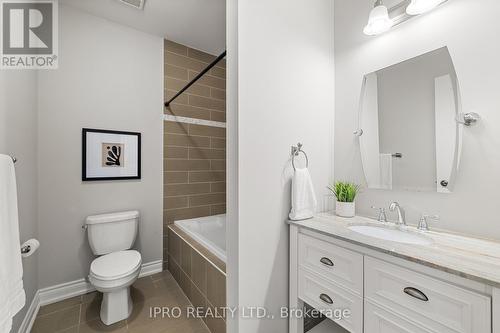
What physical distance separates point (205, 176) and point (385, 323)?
2343 mm

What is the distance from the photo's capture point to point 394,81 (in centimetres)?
139

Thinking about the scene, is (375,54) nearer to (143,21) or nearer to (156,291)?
(143,21)

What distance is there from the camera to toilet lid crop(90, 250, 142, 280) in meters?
1.62

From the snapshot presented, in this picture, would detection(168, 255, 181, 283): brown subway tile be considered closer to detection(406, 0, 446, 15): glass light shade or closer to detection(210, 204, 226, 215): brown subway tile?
detection(210, 204, 226, 215): brown subway tile

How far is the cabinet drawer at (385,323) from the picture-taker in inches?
33.0

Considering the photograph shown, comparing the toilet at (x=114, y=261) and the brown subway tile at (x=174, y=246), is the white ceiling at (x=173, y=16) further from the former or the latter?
the brown subway tile at (x=174, y=246)

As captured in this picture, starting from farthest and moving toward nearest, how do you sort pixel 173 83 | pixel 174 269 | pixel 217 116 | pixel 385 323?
pixel 217 116 → pixel 173 83 → pixel 174 269 → pixel 385 323

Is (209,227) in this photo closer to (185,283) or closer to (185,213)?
(185,213)

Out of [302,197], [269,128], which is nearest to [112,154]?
[269,128]

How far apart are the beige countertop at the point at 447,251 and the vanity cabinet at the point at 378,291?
0.03 meters

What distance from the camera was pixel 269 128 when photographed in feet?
4.30

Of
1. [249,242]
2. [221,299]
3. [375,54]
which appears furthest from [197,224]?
[375,54]

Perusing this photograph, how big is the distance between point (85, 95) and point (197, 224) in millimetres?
1823

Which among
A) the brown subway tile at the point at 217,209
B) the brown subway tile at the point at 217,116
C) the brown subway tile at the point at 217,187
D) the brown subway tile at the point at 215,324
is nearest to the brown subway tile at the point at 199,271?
the brown subway tile at the point at 215,324
